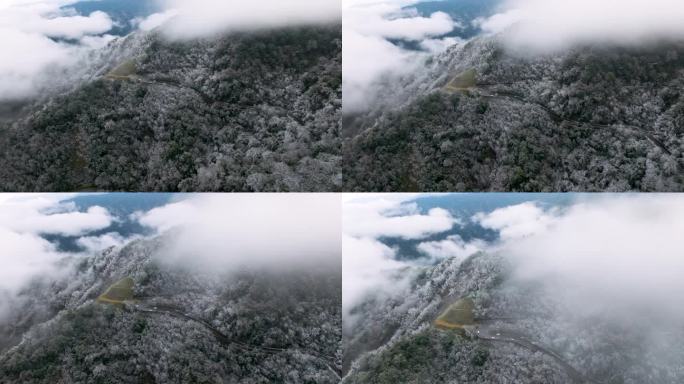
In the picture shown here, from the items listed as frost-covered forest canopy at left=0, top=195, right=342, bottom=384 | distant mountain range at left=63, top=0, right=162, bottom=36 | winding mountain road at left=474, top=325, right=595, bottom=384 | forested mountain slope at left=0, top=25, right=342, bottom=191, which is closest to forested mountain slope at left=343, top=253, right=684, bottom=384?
winding mountain road at left=474, top=325, right=595, bottom=384

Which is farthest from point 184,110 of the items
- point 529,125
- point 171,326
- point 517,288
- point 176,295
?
point 517,288

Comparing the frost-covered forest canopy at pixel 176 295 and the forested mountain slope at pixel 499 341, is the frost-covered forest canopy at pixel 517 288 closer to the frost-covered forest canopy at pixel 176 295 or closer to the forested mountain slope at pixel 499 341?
the forested mountain slope at pixel 499 341

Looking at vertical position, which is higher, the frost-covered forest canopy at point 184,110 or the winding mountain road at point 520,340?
the frost-covered forest canopy at point 184,110

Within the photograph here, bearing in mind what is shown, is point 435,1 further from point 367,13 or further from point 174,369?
point 174,369

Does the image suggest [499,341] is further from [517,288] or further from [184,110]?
[184,110]

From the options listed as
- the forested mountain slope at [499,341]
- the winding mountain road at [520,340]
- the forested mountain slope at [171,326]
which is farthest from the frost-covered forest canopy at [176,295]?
the winding mountain road at [520,340]

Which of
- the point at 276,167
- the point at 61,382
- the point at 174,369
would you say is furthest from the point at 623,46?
the point at 61,382

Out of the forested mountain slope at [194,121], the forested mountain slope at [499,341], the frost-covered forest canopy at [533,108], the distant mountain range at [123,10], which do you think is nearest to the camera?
the forested mountain slope at [499,341]
